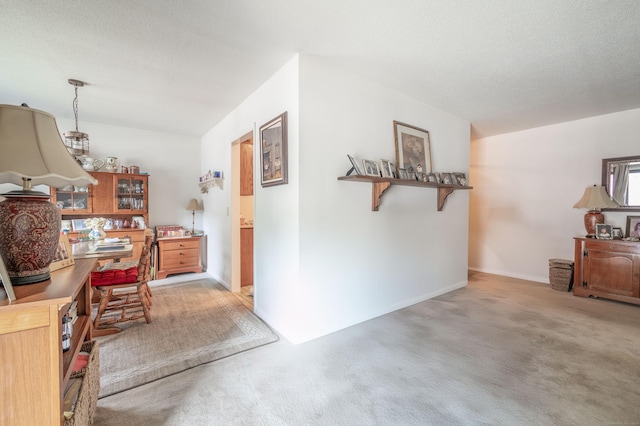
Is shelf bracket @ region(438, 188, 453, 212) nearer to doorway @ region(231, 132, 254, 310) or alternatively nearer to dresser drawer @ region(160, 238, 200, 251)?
doorway @ region(231, 132, 254, 310)

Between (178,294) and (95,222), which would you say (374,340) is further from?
(95,222)

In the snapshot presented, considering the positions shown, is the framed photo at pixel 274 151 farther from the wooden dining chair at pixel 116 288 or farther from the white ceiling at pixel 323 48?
the wooden dining chair at pixel 116 288

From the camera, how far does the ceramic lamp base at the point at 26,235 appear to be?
0.98m

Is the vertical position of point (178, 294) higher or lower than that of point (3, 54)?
lower

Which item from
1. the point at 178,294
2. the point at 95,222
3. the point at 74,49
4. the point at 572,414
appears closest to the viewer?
the point at 572,414

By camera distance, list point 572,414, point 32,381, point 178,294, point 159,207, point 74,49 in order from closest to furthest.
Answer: point 32,381 → point 572,414 → point 74,49 → point 178,294 → point 159,207

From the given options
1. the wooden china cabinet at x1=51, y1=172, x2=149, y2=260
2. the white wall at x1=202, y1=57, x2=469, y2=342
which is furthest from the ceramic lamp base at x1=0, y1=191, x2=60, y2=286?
the wooden china cabinet at x1=51, y1=172, x2=149, y2=260

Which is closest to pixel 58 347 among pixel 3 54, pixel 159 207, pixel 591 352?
pixel 3 54

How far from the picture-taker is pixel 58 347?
36.5 inches

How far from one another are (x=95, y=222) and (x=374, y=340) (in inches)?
136

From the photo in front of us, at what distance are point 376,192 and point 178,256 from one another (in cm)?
349

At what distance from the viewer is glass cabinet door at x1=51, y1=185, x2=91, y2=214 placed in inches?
155

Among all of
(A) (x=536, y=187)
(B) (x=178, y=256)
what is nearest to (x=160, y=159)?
(B) (x=178, y=256)

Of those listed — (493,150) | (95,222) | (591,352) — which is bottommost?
(591,352)
